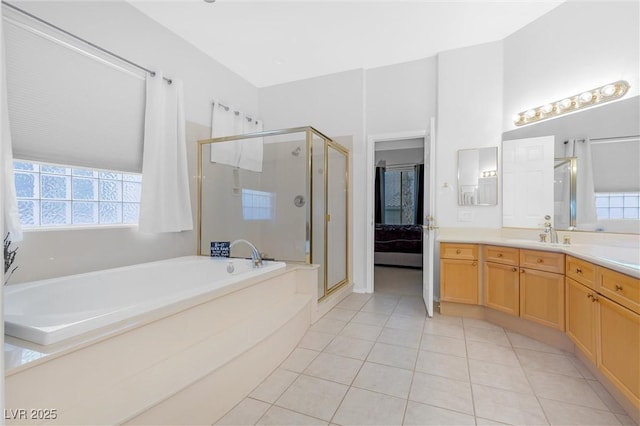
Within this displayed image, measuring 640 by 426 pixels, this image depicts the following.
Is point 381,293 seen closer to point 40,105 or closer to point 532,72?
point 532,72

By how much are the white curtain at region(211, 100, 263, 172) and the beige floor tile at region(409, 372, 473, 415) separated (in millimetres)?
2767

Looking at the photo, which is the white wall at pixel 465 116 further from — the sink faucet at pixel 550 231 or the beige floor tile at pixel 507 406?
the beige floor tile at pixel 507 406

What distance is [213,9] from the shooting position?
2656 millimetres

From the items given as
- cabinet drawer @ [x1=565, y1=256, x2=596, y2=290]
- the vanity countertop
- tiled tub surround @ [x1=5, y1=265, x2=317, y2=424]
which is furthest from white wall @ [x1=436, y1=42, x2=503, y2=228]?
tiled tub surround @ [x1=5, y1=265, x2=317, y2=424]

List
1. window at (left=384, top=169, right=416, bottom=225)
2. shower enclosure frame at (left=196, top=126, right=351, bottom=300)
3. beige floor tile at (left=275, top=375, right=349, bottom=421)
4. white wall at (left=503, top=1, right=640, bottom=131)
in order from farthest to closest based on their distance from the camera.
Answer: window at (left=384, top=169, right=416, bottom=225) < shower enclosure frame at (left=196, top=126, right=351, bottom=300) < white wall at (left=503, top=1, right=640, bottom=131) < beige floor tile at (left=275, top=375, right=349, bottom=421)

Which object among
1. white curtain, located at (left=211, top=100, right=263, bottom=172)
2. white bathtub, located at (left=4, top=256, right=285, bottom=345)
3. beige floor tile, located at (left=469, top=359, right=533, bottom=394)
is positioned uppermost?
white curtain, located at (left=211, top=100, right=263, bottom=172)

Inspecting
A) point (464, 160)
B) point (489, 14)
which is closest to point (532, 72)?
point (489, 14)

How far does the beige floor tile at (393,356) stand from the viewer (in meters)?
2.16

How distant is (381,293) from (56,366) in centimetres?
324

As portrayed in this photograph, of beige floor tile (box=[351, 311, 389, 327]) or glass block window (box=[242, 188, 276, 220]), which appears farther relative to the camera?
glass block window (box=[242, 188, 276, 220])

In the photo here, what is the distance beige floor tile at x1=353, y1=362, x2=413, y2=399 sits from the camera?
186 centimetres

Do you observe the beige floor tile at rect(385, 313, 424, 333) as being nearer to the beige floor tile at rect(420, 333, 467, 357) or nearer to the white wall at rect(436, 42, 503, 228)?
the beige floor tile at rect(420, 333, 467, 357)

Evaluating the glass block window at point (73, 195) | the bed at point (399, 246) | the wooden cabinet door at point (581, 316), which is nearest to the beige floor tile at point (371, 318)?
the wooden cabinet door at point (581, 316)

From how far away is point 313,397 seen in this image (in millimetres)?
1791
